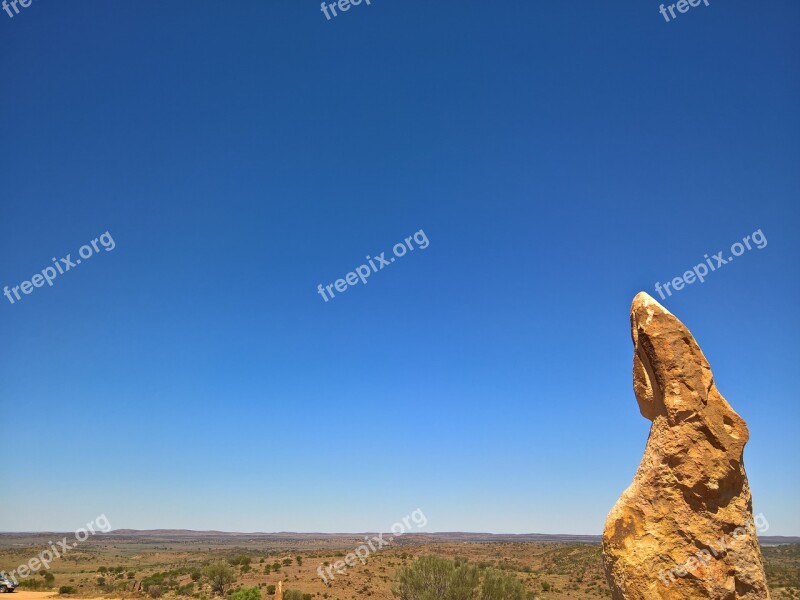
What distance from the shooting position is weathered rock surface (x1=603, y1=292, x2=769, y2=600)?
630cm

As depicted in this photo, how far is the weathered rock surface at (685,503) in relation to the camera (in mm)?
6305

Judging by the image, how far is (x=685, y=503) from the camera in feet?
21.2

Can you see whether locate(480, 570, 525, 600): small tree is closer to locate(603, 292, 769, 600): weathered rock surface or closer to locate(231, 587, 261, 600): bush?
locate(231, 587, 261, 600): bush

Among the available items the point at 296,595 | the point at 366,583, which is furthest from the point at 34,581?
the point at 366,583

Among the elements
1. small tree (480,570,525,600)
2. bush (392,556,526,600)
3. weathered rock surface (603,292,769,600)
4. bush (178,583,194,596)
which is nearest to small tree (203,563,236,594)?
bush (178,583,194,596)

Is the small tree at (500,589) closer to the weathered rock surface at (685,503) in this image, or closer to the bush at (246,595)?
the bush at (246,595)

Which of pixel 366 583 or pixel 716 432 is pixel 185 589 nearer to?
pixel 366 583

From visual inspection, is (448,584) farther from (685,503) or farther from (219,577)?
(219,577)

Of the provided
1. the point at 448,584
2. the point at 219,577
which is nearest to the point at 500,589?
the point at 448,584

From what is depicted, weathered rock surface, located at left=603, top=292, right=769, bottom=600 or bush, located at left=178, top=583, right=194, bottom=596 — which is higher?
weathered rock surface, located at left=603, top=292, right=769, bottom=600

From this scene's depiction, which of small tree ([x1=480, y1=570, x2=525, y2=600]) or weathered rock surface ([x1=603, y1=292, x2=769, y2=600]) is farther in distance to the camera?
small tree ([x1=480, y1=570, x2=525, y2=600])

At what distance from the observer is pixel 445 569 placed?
22.5m

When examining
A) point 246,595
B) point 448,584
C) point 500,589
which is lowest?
point 500,589

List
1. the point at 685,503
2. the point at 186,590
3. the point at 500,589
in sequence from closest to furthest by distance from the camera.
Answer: the point at 685,503
the point at 500,589
the point at 186,590
